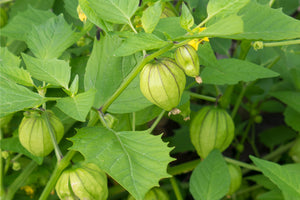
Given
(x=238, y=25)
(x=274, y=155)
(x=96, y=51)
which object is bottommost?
(x=274, y=155)

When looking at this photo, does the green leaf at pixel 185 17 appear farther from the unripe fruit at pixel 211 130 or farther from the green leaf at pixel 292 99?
the green leaf at pixel 292 99

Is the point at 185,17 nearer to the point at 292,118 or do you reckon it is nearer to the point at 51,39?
the point at 51,39

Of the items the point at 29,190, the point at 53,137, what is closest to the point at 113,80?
the point at 53,137

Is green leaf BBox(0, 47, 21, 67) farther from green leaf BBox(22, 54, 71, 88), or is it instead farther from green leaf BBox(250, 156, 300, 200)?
green leaf BBox(250, 156, 300, 200)

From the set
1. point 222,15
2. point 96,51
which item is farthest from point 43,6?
point 222,15

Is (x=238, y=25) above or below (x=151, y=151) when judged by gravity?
above

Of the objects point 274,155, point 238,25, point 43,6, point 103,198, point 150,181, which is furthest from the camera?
point 274,155

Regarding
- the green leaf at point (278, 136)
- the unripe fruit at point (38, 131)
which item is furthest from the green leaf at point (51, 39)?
the green leaf at point (278, 136)

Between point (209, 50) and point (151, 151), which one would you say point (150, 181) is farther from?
point (209, 50)
